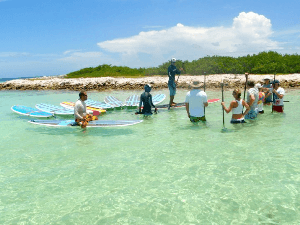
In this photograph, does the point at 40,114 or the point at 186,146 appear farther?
the point at 40,114

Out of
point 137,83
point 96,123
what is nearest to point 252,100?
point 96,123

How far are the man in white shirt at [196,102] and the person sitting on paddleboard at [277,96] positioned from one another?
3.98 m

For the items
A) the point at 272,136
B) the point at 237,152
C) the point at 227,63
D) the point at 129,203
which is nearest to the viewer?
the point at 129,203

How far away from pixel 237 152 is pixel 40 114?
10.5 metres

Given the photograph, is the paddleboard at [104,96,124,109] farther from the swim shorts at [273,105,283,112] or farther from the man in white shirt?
the swim shorts at [273,105,283,112]

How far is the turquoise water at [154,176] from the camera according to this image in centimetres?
433

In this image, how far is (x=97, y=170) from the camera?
20.4ft

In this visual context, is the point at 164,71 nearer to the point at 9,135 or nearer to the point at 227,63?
the point at 227,63

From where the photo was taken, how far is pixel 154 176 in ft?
19.0

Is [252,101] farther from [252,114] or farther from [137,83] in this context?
[137,83]

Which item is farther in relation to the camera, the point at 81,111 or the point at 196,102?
the point at 81,111

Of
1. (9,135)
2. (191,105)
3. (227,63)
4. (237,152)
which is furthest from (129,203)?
(227,63)

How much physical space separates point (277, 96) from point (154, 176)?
8.82 m

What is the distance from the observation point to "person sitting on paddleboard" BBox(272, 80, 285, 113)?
11.5 m
